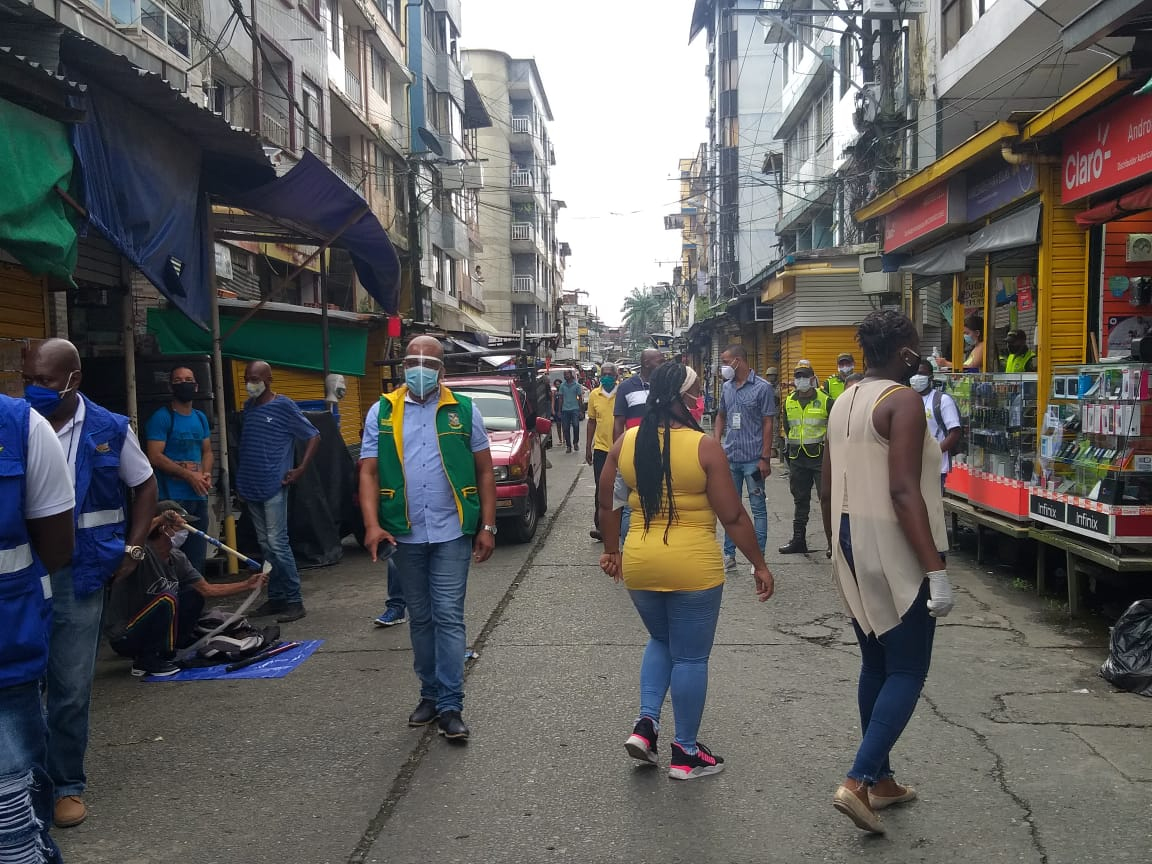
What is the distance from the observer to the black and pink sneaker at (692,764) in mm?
4469

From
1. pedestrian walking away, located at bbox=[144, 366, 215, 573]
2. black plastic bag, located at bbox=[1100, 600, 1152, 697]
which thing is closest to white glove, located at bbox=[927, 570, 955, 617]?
black plastic bag, located at bbox=[1100, 600, 1152, 697]

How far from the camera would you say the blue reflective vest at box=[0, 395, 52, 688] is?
293 centimetres

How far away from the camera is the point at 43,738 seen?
125 inches

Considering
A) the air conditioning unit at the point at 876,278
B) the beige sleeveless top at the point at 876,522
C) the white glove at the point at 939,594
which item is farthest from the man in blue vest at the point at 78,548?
the air conditioning unit at the point at 876,278

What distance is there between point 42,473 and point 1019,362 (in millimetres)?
9010

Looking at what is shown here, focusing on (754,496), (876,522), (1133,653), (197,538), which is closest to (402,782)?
(876,522)

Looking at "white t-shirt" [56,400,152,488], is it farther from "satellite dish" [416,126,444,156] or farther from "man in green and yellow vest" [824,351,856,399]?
"satellite dish" [416,126,444,156]

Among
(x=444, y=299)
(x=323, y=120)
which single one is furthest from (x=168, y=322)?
(x=444, y=299)

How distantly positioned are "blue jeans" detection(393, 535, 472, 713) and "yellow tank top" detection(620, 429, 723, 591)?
1090 mm

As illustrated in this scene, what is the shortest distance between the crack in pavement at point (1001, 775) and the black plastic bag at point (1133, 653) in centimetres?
114

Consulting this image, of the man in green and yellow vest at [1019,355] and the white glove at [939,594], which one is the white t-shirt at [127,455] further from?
the man in green and yellow vest at [1019,355]

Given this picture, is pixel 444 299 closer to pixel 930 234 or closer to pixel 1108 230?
pixel 930 234

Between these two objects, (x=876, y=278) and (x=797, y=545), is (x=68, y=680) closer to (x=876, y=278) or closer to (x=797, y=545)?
(x=797, y=545)

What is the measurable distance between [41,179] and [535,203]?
57048 mm
